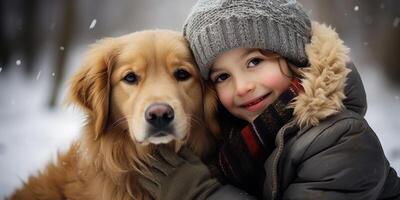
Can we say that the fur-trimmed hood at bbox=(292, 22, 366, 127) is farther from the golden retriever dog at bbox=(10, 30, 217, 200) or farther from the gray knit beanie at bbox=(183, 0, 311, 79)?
the golden retriever dog at bbox=(10, 30, 217, 200)

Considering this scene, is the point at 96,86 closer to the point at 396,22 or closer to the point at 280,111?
the point at 280,111

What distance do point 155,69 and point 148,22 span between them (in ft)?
9.04

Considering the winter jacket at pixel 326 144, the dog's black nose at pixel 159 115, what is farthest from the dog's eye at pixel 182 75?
the winter jacket at pixel 326 144

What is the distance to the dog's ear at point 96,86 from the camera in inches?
87.6

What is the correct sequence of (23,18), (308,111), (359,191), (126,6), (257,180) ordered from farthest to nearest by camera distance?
(126,6) < (23,18) < (257,180) < (308,111) < (359,191)

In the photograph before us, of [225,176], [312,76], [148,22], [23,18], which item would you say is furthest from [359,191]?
[23,18]

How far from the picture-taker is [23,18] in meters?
4.65

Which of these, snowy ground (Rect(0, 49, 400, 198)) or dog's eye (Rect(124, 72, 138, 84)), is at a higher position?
dog's eye (Rect(124, 72, 138, 84))

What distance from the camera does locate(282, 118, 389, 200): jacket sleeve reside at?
1.76m

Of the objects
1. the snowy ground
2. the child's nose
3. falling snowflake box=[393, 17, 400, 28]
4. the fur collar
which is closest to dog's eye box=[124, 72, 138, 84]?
the child's nose

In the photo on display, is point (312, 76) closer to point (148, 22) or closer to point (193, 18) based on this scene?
point (193, 18)

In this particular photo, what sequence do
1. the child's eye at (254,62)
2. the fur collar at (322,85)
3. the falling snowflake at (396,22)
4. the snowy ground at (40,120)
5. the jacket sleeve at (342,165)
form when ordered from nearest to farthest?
the jacket sleeve at (342,165) < the fur collar at (322,85) < the child's eye at (254,62) < the snowy ground at (40,120) < the falling snowflake at (396,22)

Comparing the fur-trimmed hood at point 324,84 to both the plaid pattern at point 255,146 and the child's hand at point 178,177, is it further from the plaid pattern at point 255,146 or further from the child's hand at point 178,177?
the child's hand at point 178,177

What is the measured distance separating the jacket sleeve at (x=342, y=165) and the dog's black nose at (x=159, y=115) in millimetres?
541
